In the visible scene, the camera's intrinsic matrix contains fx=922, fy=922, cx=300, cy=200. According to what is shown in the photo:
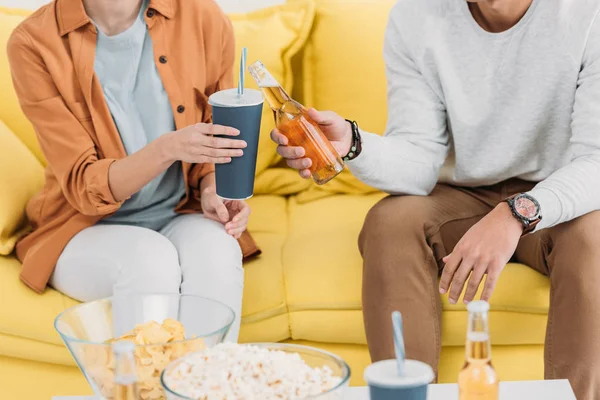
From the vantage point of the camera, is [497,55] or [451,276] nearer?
[451,276]

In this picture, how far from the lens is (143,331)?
1172 mm

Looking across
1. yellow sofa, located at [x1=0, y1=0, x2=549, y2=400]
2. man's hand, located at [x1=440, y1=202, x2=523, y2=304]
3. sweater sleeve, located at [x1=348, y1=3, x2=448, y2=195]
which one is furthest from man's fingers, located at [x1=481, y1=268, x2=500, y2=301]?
sweater sleeve, located at [x1=348, y1=3, x2=448, y2=195]

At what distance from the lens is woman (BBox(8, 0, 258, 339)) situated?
182 centimetres

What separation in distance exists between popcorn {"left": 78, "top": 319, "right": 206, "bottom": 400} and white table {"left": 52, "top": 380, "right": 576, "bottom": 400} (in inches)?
5.8

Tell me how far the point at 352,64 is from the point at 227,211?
0.61 meters

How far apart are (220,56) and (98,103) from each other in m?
0.28

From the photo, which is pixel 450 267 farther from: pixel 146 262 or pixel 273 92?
pixel 146 262

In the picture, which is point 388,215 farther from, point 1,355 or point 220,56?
point 1,355

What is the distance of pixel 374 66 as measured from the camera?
2.31 meters

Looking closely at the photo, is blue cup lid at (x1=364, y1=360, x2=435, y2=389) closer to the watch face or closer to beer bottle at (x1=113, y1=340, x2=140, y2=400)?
beer bottle at (x1=113, y1=340, x2=140, y2=400)

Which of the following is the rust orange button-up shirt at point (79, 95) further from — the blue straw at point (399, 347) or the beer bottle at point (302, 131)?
the blue straw at point (399, 347)

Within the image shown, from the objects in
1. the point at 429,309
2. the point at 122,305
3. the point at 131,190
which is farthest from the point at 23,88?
the point at 429,309

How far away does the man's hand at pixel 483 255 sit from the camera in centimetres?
161

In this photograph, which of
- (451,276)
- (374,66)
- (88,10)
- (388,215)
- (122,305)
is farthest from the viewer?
(374,66)
